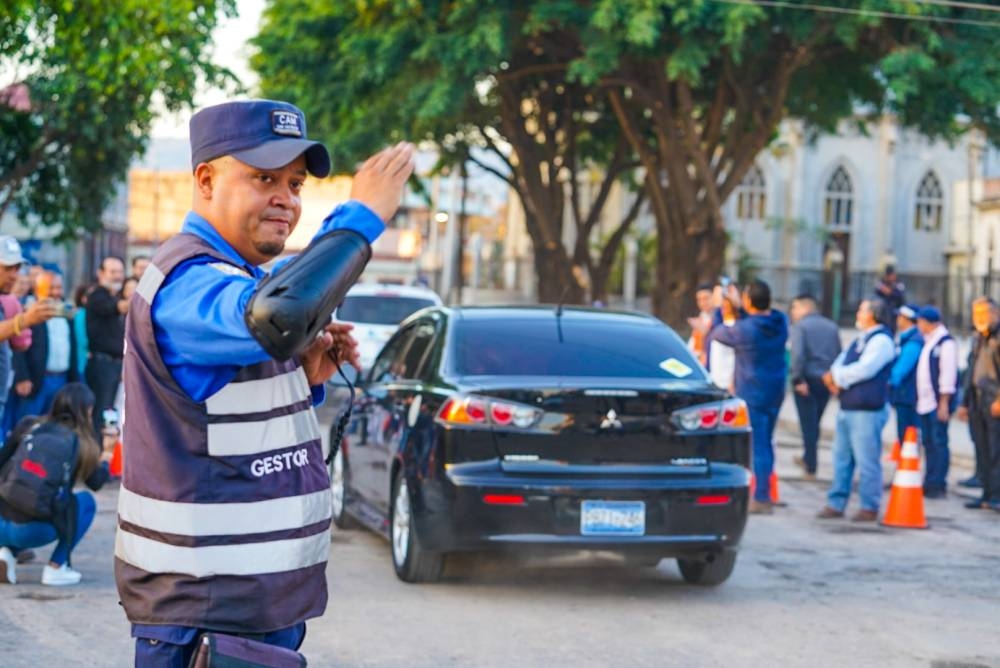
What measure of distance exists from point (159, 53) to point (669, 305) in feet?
40.6

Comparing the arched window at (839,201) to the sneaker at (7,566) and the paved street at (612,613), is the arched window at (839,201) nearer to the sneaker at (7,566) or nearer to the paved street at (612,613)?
the paved street at (612,613)

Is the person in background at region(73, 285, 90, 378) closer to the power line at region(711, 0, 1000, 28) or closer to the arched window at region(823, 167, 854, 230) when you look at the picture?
the power line at region(711, 0, 1000, 28)

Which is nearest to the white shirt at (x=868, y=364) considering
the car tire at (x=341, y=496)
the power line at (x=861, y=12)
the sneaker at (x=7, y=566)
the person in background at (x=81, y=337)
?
the car tire at (x=341, y=496)

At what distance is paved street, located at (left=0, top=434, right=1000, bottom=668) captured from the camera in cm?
748

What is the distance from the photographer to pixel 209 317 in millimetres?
3092

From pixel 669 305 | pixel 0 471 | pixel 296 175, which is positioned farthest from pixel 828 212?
pixel 296 175

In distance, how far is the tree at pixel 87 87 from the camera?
19172 millimetres

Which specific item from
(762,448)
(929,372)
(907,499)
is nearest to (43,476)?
(762,448)

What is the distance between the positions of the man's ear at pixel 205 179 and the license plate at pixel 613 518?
217 inches

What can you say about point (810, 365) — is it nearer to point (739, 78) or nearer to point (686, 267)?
point (739, 78)

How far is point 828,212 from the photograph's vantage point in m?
68.6

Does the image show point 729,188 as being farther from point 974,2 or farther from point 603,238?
point 603,238

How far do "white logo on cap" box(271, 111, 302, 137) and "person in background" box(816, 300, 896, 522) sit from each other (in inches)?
389

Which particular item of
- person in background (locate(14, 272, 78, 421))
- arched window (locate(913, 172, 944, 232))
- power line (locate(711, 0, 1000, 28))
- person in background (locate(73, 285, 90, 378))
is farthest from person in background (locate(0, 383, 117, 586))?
arched window (locate(913, 172, 944, 232))
